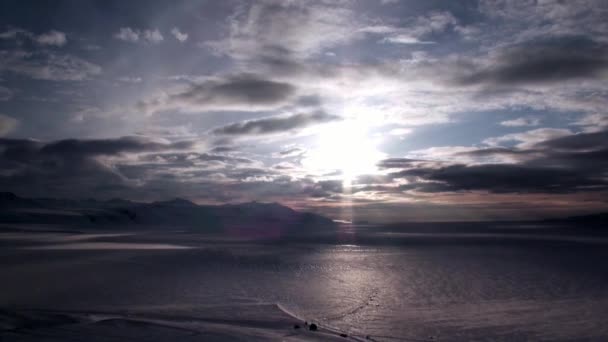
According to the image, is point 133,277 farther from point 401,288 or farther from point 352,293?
point 401,288

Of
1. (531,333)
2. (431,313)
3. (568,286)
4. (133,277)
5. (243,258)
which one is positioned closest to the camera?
(531,333)

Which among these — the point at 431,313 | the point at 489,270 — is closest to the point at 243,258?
the point at 489,270

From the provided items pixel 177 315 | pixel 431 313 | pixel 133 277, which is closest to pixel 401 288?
pixel 431 313

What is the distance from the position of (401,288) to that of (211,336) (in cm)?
985

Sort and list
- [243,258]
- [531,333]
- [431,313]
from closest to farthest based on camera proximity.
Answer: [531,333], [431,313], [243,258]

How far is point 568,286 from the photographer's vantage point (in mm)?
18594

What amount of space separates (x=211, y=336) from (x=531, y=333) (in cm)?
851

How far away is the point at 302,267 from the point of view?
82.2 ft

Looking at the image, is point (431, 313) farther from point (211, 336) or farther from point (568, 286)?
point (568, 286)

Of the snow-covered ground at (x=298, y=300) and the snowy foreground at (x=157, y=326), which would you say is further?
the snow-covered ground at (x=298, y=300)

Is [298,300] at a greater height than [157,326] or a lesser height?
lesser

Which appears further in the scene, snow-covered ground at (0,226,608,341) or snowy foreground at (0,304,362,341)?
snow-covered ground at (0,226,608,341)

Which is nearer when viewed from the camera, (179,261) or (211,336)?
(211,336)

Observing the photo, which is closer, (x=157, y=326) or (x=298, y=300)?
(x=157, y=326)
